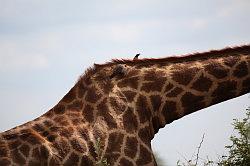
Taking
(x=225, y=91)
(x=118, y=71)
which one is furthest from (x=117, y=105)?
(x=225, y=91)

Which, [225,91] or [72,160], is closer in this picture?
[72,160]

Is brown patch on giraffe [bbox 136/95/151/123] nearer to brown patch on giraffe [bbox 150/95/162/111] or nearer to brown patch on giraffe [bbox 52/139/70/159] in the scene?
brown patch on giraffe [bbox 150/95/162/111]

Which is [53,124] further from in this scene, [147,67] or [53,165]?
[147,67]

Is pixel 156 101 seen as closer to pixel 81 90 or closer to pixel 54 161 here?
pixel 81 90

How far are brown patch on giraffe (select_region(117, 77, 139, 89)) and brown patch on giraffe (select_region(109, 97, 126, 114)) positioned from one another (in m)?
0.25

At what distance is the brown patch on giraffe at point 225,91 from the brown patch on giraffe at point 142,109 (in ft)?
3.38

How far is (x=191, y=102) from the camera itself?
861 centimetres

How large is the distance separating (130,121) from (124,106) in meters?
0.24

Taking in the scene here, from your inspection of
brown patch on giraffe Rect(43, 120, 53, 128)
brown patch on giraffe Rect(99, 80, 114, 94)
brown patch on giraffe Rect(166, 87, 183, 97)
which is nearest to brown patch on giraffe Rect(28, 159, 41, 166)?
brown patch on giraffe Rect(43, 120, 53, 128)

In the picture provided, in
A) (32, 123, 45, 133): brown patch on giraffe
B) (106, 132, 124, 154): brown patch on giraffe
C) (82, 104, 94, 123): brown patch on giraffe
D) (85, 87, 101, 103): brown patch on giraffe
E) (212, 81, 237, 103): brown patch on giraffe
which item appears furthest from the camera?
(212, 81, 237, 103): brown patch on giraffe

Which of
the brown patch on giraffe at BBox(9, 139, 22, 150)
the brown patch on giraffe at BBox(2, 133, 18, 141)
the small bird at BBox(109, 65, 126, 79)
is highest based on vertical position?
the small bird at BBox(109, 65, 126, 79)

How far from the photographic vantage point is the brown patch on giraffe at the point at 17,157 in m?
7.79

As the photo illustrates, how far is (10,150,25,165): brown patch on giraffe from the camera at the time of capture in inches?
307

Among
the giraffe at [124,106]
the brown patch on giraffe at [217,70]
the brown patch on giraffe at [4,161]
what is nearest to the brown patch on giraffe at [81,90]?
the giraffe at [124,106]
